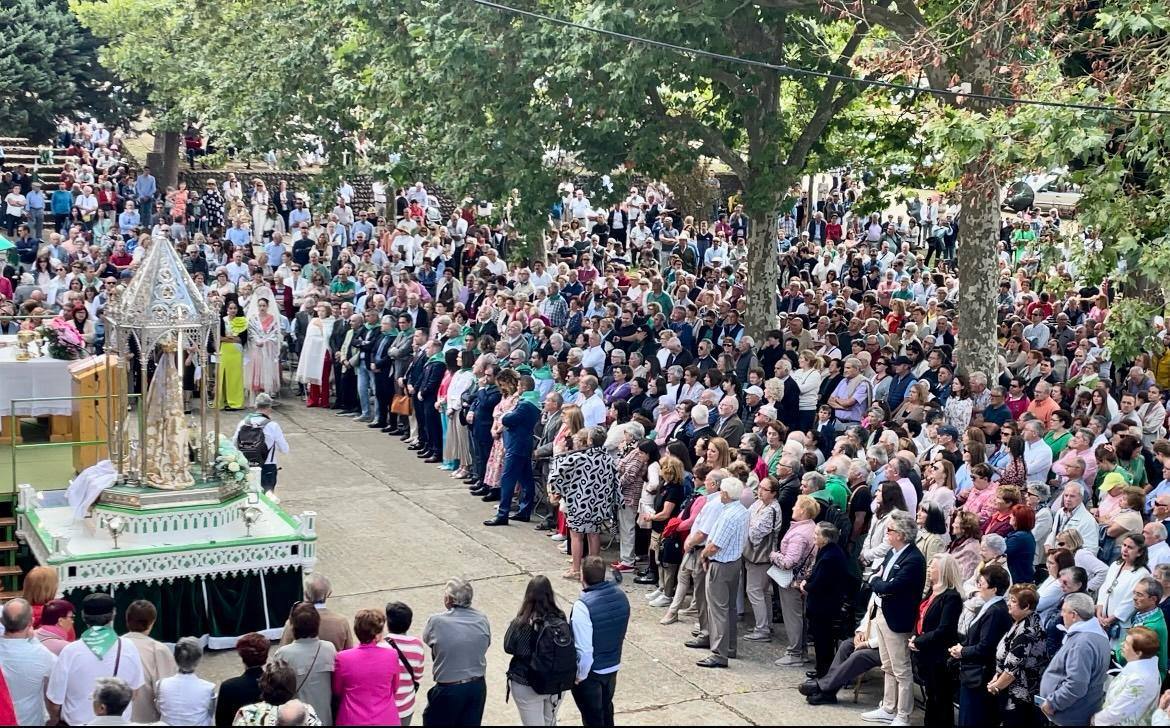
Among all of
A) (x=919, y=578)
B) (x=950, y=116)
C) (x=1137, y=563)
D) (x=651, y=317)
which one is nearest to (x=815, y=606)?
(x=919, y=578)

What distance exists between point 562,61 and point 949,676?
9788 millimetres

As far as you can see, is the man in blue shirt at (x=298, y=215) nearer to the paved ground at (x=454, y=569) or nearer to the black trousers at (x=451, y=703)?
the paved ground at (x=454, y=569)

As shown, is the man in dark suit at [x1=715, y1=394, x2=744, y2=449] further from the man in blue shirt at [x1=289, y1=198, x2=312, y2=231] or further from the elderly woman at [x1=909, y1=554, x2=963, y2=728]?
the man in blue shirt at [x1=289, y1=198, x2=312, y2=231]

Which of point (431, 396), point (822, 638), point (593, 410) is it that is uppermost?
point (593, 410)

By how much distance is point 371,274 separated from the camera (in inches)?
993

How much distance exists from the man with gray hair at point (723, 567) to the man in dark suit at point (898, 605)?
55.2 inches

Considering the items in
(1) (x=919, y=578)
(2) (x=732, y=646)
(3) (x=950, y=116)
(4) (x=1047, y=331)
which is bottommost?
(2) (x=732, y=646)

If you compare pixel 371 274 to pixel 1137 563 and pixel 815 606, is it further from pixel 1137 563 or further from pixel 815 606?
pixel 1137 563

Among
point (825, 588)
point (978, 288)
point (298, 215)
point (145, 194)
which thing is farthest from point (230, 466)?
point (145, 194)

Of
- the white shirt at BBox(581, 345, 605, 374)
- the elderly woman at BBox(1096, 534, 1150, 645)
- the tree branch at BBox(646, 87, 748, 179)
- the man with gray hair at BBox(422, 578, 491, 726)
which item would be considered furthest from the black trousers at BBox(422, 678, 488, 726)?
the tree branch at BBox(646, 87, 748, 179)

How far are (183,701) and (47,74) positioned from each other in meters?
28.2

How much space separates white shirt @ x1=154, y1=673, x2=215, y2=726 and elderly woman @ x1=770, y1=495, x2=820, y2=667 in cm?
493

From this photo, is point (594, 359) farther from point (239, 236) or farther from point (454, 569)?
point (239, 236)

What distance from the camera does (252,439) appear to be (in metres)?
14.0
